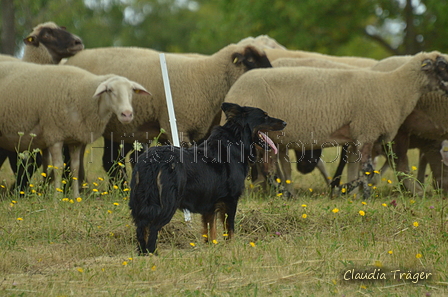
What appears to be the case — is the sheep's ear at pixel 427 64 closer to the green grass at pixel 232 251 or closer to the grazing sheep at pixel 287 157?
the grazing sheep at pixel 287 157

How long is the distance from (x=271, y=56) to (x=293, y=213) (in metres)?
4.54

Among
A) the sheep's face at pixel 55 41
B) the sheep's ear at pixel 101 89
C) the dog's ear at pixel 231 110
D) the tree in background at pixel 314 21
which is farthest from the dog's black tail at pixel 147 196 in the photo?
the tree in background at pixel 314 21

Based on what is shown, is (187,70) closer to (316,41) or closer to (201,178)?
(201,178)

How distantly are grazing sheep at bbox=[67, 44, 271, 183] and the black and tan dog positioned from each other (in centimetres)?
256

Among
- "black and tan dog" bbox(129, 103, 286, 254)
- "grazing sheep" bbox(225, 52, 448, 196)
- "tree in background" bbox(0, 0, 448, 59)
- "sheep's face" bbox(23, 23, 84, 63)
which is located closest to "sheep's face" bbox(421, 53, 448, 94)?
"grazing sheep" bbox(225, 52, 448, 196)

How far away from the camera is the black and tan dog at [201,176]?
200 inches

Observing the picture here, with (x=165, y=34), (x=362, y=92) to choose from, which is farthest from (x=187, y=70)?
(x=165, y=34)

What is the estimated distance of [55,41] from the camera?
9.45 metres

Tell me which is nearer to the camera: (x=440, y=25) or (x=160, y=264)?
(x=160, y=264)

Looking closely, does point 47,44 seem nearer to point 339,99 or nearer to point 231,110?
point 339,99

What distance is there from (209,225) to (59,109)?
285 cm

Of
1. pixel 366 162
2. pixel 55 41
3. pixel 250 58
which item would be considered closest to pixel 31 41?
pixel 55 41

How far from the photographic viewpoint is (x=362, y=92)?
8062 millimetres

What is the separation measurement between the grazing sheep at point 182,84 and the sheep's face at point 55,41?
0.42m
